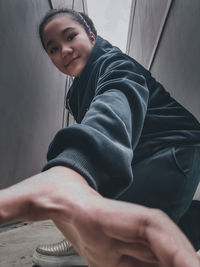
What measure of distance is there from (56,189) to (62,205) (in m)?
0.02

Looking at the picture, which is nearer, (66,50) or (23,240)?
(66,50)

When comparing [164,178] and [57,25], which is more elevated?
[57,25]

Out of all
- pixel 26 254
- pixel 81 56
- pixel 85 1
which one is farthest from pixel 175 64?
pixel 85 1

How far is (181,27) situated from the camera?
59.3 inches

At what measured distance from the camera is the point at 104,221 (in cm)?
19

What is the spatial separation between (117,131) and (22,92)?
3.65 ft

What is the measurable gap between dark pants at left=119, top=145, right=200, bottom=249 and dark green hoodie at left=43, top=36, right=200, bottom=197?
2cm

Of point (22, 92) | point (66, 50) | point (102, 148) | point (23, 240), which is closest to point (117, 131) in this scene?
point (102, 148)

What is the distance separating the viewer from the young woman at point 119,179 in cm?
18

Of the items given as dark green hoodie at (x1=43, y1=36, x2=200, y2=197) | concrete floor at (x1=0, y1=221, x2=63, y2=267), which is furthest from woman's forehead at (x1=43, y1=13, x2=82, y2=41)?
concrete floor at (x1=0, y1=221, x2=63, y2=267)

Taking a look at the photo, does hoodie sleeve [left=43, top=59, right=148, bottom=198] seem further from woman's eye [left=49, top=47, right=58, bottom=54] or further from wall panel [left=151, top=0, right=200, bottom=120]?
wall panel [left=151, top=0, right=200, bottom=120]

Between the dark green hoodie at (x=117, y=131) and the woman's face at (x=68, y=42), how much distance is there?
181 mm

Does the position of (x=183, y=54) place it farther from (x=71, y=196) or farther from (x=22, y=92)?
(x=71, y=196)

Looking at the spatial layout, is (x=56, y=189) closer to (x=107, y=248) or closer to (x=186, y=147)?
(x=107, y=248)
